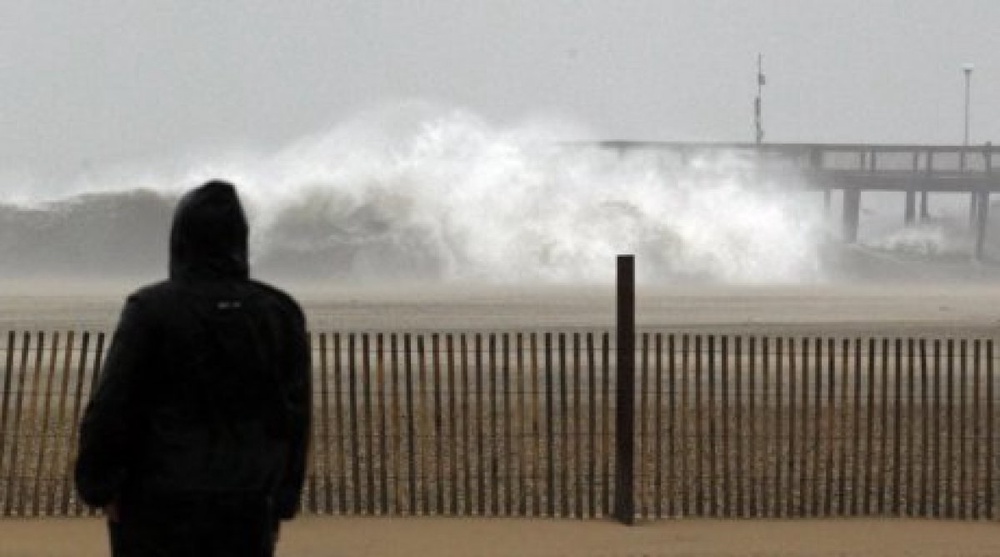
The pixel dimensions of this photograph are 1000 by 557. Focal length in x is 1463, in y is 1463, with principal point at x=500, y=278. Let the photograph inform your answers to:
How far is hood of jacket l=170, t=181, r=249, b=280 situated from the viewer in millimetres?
3951

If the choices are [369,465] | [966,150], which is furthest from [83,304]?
[966,150]

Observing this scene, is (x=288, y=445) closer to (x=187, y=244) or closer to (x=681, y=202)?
(x=187, y=244)

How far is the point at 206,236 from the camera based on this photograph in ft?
13.0

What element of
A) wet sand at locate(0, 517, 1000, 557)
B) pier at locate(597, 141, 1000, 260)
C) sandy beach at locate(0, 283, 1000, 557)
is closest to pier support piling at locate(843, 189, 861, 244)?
pier at locate(597, 141, 1000, 260)

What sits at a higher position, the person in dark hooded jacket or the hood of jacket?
the hood of jacket

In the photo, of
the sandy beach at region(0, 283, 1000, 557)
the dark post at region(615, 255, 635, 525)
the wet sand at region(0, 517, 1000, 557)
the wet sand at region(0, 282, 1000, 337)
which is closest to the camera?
the wet sand at region(0, 517, 1000, 557)

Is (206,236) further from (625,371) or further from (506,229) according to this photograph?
(506,229)

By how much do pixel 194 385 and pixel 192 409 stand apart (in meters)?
0.06

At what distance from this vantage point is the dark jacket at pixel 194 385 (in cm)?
386

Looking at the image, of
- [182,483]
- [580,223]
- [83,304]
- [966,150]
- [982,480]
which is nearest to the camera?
[182,483]

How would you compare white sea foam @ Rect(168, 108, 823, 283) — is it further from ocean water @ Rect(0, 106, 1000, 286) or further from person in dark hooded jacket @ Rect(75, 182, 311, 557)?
person in dark hooded jacket @ Rect(75, 182, 311, 557)

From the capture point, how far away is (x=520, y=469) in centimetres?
968

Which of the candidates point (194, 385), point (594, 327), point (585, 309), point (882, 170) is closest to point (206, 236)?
point (194, 385)

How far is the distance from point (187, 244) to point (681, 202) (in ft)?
214
